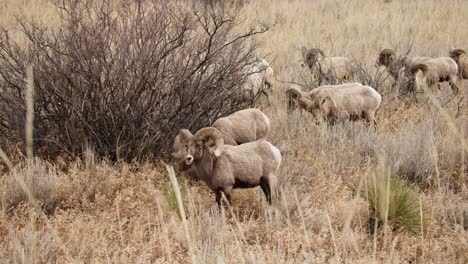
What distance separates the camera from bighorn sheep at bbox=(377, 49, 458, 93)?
9812 millimetres

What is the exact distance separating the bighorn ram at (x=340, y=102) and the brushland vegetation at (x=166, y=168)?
→ 0.18m

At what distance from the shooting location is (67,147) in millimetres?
6297

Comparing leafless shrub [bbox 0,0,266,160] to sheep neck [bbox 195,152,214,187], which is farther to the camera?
leafless shrub [bbox 0,0,266,160]

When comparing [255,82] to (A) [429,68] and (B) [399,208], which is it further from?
(B) [399,208]

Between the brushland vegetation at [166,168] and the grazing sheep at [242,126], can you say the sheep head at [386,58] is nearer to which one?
the brushland vegetation at [166,168]

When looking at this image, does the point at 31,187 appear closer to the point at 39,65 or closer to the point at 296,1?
the point at 39,65

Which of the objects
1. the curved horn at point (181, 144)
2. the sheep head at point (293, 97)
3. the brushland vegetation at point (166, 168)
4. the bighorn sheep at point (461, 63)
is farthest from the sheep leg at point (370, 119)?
the bighorn sheep at point (461, 63)

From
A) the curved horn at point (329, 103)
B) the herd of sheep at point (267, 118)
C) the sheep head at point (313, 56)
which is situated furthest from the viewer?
the sheep head at point (313, 56)

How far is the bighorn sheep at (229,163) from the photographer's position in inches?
185

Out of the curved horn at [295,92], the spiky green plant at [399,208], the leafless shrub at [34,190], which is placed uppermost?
the curved horn at [295,92]

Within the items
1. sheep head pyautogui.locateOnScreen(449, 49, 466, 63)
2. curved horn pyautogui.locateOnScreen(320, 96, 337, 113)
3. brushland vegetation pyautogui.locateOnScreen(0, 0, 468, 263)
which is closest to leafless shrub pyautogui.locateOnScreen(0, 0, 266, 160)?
brushland vegetation pyautogui.locateOnScreen(0, 0, 468, 263)

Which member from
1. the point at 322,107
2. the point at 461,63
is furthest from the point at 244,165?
the point at 461,63

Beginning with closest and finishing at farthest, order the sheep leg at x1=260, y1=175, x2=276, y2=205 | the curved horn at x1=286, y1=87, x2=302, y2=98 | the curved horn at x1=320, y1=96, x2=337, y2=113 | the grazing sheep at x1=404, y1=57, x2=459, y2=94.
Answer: the sheep leg at x1=260, y1=175, x2=276, y2=205
the curved horn at x1=320, y1=96, x2=337, y2=113
the curved horn at x1=286, y1=87, x2=302, y2=98
the grazing sheep at x1=404, y1=57, x2=459, y2=94

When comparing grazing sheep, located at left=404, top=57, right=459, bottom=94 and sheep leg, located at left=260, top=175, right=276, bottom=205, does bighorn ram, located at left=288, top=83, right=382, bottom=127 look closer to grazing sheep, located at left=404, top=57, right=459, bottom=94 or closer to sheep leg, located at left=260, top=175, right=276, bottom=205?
sheep leg, located at left=260, top=175, right=276, bottom=205
